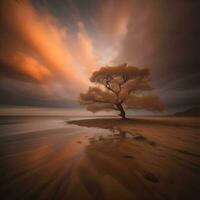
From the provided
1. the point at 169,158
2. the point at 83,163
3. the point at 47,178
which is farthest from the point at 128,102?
the point at 47,178

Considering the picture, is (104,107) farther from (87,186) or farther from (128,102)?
(87,186)

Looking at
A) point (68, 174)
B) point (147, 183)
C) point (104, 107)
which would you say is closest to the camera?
point (147, 183)

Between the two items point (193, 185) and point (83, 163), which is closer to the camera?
→ point (193, 185)

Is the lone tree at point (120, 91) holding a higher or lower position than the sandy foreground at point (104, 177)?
higher

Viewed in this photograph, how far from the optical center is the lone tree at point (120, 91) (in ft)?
44.0

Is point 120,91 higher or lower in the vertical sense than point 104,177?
higher

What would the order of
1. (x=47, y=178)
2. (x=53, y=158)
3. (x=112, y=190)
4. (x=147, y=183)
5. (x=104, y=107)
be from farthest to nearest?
(x=104, y=107) → (x=53, y=158) → (x=47, y=178) → (x=147, y=183) → (x=112, y=190)

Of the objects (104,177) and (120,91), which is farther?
(120,91)

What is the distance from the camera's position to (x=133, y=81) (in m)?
14.6

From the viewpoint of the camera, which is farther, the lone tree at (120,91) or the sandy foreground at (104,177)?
the lone tree at (120,91)

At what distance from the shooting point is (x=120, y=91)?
50.8 feet

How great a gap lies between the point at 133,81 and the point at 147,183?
45.6 feet

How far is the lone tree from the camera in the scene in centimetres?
1342

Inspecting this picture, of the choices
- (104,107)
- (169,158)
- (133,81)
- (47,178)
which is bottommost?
(47,178)
